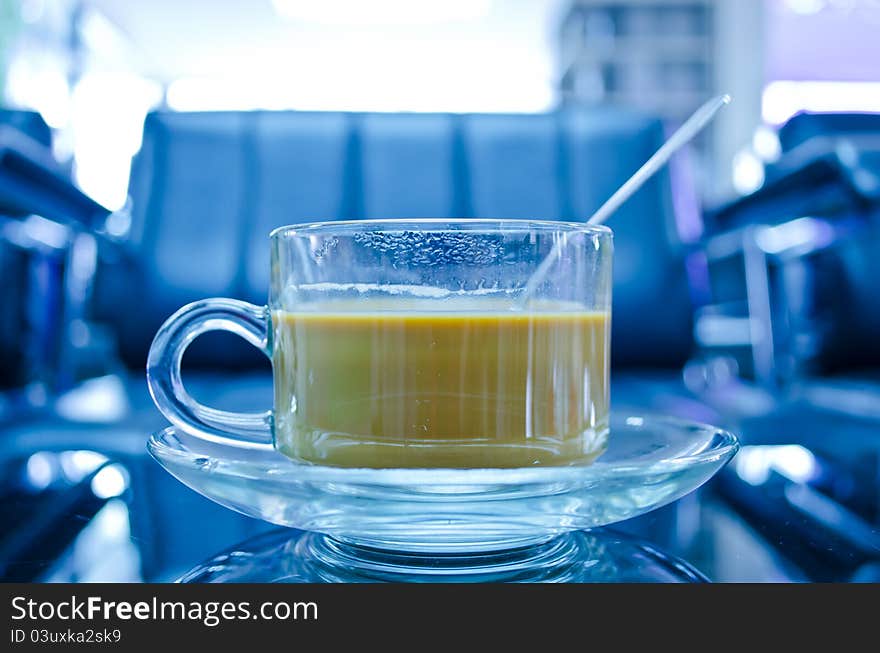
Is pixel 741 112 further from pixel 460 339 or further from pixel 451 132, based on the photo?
pixel 460 339

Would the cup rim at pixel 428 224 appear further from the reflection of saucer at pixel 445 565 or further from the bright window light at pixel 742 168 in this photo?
the bright window light at pixel 742 168

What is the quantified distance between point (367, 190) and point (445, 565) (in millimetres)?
1073

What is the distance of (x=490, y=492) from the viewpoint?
0.84 ft

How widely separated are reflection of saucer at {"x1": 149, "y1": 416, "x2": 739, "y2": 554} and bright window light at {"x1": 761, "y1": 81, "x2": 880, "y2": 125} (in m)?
4.54

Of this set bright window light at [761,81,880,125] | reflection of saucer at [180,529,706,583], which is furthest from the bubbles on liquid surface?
bright window light at [761,81,880,125]

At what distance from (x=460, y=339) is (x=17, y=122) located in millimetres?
1458

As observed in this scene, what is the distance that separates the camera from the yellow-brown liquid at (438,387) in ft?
1.01

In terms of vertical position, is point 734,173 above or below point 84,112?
below

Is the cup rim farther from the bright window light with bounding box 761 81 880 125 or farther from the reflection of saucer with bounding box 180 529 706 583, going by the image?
the bright window light with bounding box 761 81 880 125

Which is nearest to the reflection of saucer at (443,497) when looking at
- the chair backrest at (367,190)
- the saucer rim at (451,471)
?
the saucer rim at (451,471)

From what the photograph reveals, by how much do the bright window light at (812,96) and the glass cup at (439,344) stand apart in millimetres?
4489

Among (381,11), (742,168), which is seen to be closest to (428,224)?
(742,168)

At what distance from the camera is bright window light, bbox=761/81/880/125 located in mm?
4316

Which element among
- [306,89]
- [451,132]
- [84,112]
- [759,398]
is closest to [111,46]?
[84,112]
